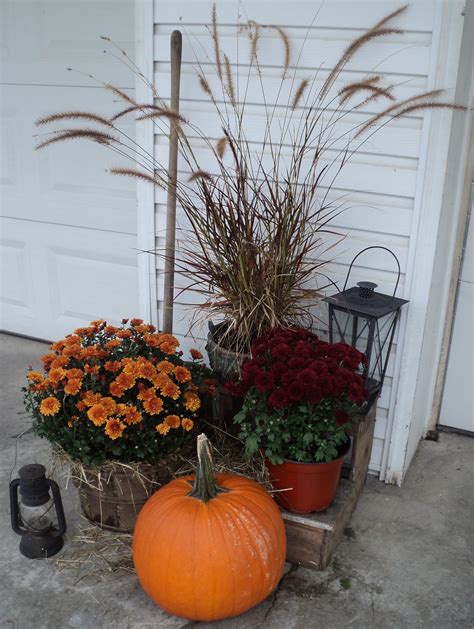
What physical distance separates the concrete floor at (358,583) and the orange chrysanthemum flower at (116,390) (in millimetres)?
565

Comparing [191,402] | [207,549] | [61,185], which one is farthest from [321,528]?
[61,185]

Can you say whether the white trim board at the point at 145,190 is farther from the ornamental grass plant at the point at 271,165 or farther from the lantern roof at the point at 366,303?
the lantern roof at the point at 366,303

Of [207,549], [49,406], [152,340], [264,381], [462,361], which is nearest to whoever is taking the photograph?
[207,549]

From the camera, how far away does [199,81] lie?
2.30 m

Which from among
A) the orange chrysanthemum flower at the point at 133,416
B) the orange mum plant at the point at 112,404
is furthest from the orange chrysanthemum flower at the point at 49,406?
the orange chrysanthemum flower at the point at 133,416

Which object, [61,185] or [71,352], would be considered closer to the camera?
[71,352]

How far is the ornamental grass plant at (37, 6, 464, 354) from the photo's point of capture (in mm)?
2033

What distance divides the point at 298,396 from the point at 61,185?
1.98m

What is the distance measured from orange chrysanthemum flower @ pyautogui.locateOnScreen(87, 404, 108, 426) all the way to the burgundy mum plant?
383 millimetres

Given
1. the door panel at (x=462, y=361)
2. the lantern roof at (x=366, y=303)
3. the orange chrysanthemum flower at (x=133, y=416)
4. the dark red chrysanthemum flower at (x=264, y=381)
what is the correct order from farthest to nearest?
the door panel at (x=462, y=361) < the lantern roof at (x=366, y=303) < the orange chrysanthemum flower at (x=133, y=416) < the dark red chrysanthemum flower at (x=264, y=381)

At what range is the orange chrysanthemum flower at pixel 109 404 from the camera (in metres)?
1.85

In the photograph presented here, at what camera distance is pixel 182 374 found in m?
2.01

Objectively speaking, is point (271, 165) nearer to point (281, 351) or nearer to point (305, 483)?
point (281, 351)

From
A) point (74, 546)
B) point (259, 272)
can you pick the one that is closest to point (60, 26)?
point (259, 272)
